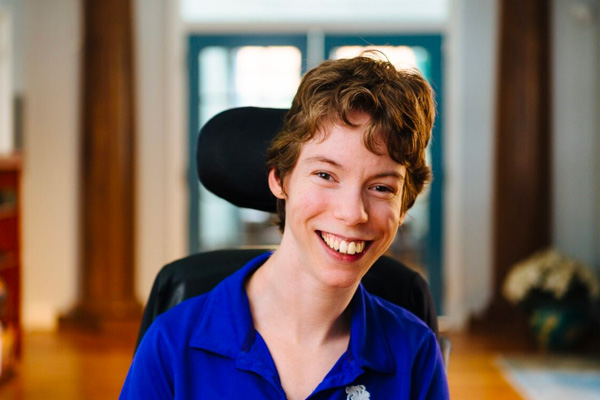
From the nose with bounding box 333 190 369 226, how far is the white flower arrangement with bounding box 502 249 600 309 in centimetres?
385

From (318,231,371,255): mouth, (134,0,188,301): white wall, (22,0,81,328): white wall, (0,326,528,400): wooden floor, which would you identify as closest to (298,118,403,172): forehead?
(318,231,371,255): mouth

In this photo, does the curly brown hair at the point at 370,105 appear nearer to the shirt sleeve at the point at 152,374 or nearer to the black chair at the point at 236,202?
the black chair at the point at 236,202

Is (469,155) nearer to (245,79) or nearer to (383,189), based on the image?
(245,79)

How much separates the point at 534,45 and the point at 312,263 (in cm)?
447

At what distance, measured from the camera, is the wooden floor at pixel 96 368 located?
3787 millimetres

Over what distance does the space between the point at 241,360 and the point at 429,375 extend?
11.3 inches

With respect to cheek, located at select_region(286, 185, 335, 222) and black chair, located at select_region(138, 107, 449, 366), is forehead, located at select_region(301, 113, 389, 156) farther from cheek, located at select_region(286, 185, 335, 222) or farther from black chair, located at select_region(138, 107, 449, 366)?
black chair, located at select_region(138, 107, 449, 366)

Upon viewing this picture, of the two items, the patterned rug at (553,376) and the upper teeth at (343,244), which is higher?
the upper teeth at (343,244)

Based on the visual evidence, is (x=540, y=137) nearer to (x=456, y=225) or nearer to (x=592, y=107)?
(x=592, y=107)

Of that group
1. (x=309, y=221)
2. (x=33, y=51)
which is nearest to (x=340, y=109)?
(x=309, y=221)

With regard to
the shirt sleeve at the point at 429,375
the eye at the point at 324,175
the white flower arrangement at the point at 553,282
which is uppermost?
the eye at the point at 324,175

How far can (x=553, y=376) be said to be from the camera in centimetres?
414

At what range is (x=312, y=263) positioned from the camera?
1122 mm

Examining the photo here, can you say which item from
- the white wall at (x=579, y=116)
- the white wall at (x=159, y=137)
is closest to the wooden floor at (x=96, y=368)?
the white wall at (x=159, y=137)
